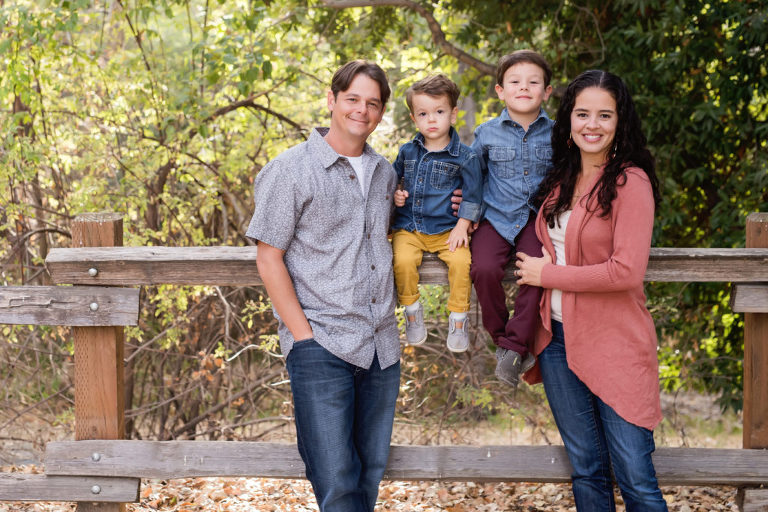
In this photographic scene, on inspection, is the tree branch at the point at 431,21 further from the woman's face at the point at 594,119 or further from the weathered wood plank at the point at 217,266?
the woman's face at the point at 594,119

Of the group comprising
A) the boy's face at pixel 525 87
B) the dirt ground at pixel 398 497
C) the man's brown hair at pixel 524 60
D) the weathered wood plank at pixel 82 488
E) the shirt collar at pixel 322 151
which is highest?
the man's brown hair at pixel 524 60

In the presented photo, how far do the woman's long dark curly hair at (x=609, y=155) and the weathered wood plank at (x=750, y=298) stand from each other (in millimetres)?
Answer: 778

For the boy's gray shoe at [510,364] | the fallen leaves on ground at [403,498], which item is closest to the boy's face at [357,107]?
the boy's gray shoe at [510,364]

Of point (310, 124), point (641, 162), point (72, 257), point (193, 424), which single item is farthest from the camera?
point (310, 124)

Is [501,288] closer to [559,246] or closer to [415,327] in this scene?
[559,246]

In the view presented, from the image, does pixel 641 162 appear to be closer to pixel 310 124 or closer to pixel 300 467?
pixel 300 467

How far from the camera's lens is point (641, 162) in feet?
8.64

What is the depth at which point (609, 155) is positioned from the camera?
2723mm

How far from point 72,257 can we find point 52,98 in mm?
3909

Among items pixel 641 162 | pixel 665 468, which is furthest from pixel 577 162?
pixel 665 468

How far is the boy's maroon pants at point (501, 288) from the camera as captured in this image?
2818 mm

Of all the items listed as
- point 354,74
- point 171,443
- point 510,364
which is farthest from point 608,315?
point 171,443

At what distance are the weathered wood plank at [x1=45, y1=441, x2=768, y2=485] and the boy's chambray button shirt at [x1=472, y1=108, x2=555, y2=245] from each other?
3.38 ft

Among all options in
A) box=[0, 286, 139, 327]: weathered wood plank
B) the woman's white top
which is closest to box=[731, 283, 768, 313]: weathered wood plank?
the woman's white top
